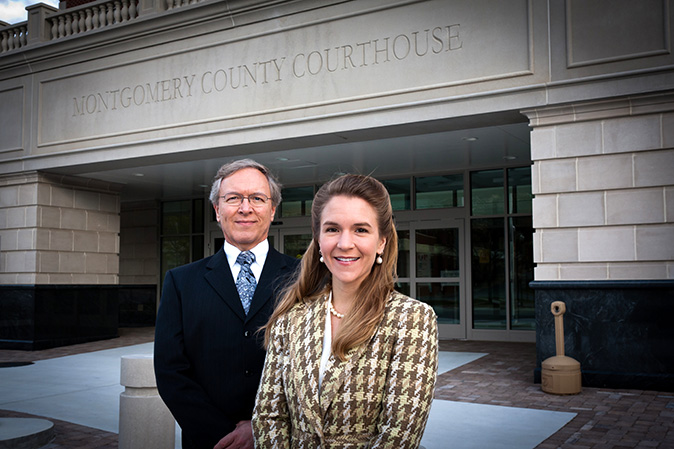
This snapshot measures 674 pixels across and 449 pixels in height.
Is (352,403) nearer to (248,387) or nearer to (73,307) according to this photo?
(248,387)

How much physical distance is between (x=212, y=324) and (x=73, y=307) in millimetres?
12544

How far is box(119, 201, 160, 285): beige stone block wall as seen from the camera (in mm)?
18656

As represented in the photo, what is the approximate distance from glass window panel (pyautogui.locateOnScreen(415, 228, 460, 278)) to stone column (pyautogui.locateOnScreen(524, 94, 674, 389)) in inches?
209

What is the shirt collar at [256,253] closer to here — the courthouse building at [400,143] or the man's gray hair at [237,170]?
the man's gray hair at [237,170]

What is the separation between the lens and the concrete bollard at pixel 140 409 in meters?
4.52

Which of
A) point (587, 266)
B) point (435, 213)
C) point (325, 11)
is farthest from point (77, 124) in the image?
point (587, 266)

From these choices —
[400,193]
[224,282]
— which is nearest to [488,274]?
[400,193]

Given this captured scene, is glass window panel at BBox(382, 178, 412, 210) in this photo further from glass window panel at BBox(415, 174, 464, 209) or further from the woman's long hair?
the woman's long hair

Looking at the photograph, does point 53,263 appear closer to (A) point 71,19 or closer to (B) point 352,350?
(A) point 71,19

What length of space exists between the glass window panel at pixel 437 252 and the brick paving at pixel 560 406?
2.88 metres

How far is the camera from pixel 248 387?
265cm

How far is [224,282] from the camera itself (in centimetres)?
279

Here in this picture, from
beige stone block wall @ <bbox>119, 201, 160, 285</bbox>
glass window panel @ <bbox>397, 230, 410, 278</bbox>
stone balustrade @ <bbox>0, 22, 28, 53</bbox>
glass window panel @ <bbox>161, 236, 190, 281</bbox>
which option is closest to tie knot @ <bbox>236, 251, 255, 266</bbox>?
glass window panel @ <bbox>397, 230, 410, 278</bbox>

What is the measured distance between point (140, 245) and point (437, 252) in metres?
9.59
